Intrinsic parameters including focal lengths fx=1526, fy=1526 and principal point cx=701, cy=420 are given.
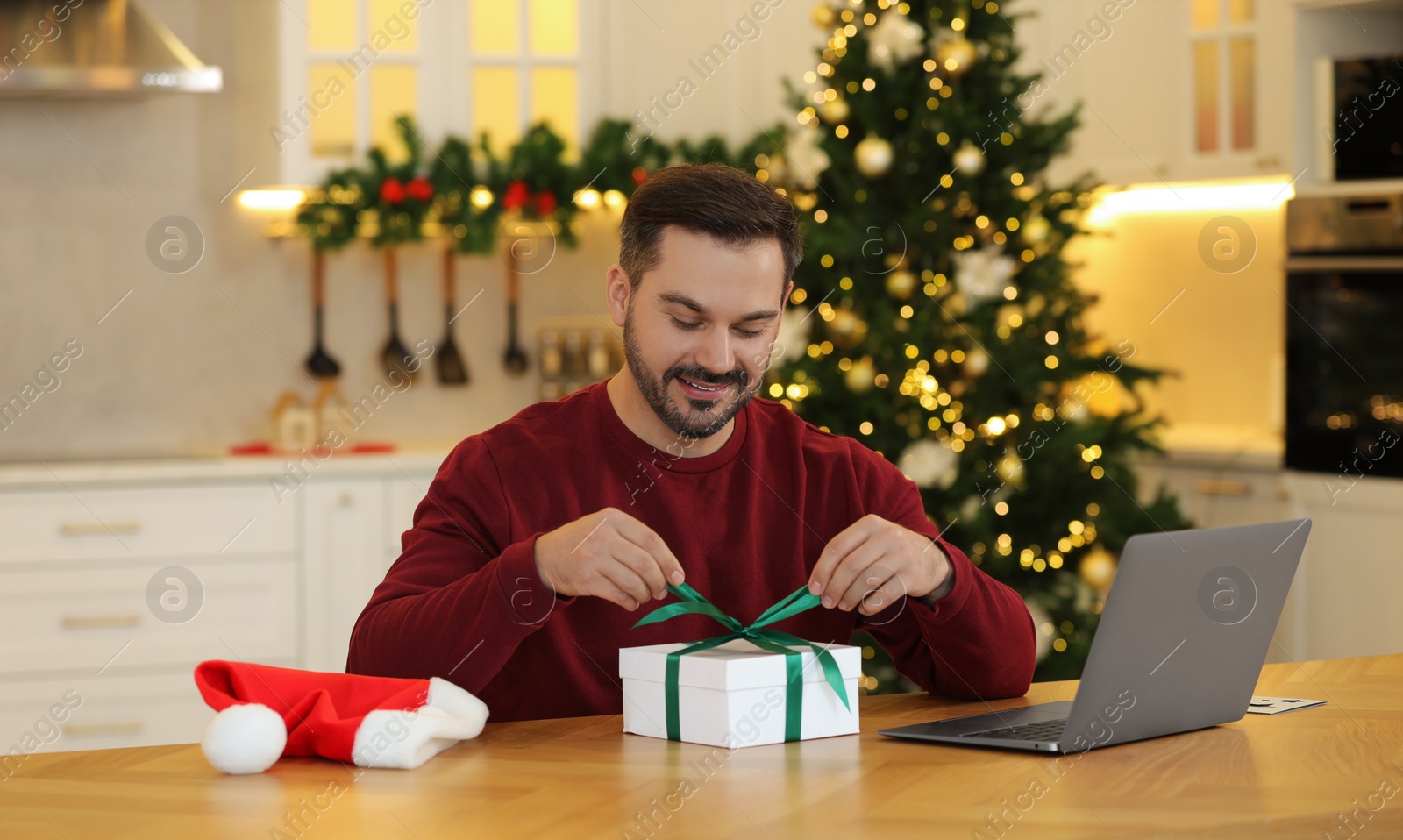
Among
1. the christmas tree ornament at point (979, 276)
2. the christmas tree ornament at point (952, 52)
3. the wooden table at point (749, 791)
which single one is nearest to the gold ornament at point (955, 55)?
the christmas tree ornament at point (952, 52)

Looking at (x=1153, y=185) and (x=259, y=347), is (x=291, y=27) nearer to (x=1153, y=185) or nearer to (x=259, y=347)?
(x=259, y=347)

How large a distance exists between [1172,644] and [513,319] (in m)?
3.27

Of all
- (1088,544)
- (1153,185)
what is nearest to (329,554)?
(1088,544)

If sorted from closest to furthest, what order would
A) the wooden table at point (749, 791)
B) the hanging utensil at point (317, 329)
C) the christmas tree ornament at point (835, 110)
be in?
the wooden table at point (749, 791), the christmas tree ornament at point (835, 110), the hanging utensil at point (317, 329)

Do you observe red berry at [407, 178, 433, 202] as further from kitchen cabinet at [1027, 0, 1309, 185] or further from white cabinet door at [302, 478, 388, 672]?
kitchen cabinet at [1027, 0, 1309, 185]

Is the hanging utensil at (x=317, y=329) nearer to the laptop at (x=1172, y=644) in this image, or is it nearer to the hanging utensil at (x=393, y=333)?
the hanging utensil at (x=393, y=333)

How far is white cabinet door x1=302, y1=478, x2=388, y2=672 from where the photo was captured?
12.6 feet

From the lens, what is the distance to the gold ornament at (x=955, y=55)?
3.50 meters

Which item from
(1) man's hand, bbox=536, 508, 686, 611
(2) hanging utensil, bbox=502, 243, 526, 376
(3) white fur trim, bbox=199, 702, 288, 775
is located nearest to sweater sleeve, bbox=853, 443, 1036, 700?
(1) man's hand, bbox=536, 508, 686, 611

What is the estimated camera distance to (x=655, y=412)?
6.15ft

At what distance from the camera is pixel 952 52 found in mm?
3500

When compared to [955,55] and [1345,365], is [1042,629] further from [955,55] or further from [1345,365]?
[955,55]

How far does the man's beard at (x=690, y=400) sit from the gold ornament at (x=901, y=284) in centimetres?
167

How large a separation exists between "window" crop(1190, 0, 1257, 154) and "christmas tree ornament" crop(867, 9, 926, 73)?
996 mm
